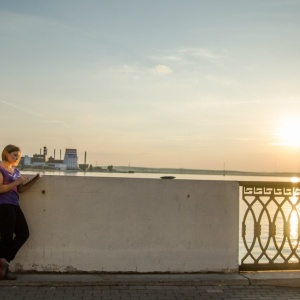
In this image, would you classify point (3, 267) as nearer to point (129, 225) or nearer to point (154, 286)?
point (129, 225)

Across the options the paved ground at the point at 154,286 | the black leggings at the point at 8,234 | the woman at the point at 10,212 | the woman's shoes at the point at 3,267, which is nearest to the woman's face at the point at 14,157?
the woman at the point at 10,212

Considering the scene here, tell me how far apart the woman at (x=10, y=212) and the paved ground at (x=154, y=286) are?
344 millimetres

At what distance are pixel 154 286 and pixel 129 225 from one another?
0.94 metres

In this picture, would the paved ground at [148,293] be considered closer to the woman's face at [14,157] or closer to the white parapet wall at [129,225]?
the white parapet wall at [129,225]

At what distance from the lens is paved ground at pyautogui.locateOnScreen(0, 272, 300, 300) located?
19.0 feet

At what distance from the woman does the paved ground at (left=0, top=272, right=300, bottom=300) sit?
13.6 inches

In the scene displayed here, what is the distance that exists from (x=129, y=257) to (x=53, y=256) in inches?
40.9

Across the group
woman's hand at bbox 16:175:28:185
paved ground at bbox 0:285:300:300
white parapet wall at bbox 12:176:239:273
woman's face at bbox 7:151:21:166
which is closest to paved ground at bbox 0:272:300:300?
paved ground at bbox 0:285:300:300

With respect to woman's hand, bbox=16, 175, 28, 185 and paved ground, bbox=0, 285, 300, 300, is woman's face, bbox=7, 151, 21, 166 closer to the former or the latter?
woman's hand, bbox=16, 175, 28, 185

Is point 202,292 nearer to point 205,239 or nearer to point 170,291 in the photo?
point 170,291

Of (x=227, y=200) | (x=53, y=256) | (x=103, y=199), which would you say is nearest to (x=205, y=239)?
(x=227, y=200)

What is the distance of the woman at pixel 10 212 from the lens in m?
6.11

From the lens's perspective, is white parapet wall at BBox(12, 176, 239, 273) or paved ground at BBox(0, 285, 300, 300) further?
white parapet wall at BBox(12, 176, 239, 273)

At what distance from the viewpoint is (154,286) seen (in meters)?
6.24
